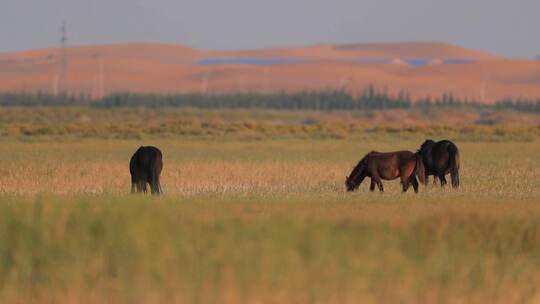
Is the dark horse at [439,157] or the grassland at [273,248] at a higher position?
the dark horse at [439,157]

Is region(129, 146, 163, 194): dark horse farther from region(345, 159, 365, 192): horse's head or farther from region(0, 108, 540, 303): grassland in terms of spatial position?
region(345, 159, 365, 192): horse's head

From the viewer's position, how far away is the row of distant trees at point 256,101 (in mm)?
113938

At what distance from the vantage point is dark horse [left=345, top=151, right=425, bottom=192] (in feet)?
71.3

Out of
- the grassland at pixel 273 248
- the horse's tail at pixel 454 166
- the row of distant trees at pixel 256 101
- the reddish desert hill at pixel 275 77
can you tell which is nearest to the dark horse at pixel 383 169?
the grassland at pixel 273 248

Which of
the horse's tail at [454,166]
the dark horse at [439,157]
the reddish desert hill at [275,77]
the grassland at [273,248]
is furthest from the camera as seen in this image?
the reddish desert hill at [275,77]

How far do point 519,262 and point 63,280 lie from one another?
4.87 meters

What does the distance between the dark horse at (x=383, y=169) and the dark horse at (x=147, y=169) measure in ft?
11.5

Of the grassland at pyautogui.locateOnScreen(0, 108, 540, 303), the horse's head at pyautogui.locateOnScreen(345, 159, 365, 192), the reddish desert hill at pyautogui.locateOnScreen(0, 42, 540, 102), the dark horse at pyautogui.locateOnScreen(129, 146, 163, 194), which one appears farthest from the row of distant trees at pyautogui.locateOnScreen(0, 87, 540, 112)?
the grassland at pyautogui.locateOnScreen(0, 108, 540, 303)

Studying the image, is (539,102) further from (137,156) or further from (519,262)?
(519,262)

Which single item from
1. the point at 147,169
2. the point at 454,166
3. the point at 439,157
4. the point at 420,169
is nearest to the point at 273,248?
the point at 147,169

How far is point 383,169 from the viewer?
857 inches

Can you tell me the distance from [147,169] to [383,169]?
434cm

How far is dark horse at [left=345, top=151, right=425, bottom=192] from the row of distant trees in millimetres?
87593

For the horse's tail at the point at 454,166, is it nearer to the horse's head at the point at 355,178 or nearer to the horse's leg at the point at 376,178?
the horse's leg at the point at 376,178
